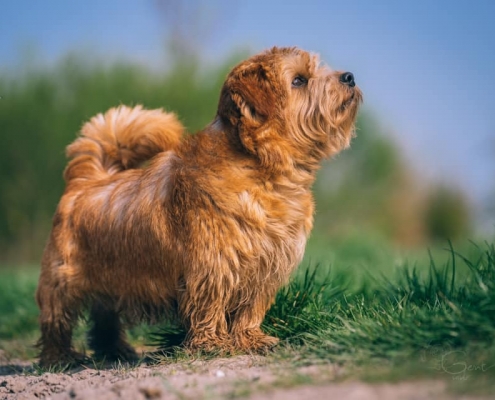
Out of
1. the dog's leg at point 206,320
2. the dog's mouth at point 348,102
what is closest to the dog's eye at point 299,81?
the dog's mouth at point 348,102

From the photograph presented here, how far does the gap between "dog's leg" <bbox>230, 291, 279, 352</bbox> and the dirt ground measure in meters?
0.28

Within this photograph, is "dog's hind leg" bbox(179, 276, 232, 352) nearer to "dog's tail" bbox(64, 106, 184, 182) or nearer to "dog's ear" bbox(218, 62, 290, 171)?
"dog's ear" bbox(218, 62, 290, 171)

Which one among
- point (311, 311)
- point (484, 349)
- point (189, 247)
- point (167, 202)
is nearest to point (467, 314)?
point (484, 349)

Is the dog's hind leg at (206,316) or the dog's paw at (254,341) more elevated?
the dog's hind leg at (206,316)

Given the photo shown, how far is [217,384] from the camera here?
3.69 meters

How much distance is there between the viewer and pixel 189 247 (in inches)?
185

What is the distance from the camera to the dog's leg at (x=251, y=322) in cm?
484

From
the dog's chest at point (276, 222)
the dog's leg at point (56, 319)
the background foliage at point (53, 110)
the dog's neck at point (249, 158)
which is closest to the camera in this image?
the dog's chest at point (276, 222)

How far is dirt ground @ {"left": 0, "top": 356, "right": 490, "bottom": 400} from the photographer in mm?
3258

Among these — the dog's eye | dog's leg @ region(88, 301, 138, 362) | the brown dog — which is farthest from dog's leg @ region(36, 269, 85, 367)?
the dog's eye

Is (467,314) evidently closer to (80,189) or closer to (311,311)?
(311,311)

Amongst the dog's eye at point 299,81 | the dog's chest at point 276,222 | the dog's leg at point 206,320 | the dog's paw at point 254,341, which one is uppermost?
the dog's eye at point 299,81

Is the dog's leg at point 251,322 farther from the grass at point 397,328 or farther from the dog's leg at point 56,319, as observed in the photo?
the dog's leg at point 56,319

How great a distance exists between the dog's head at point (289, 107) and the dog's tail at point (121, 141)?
3.71 ft
